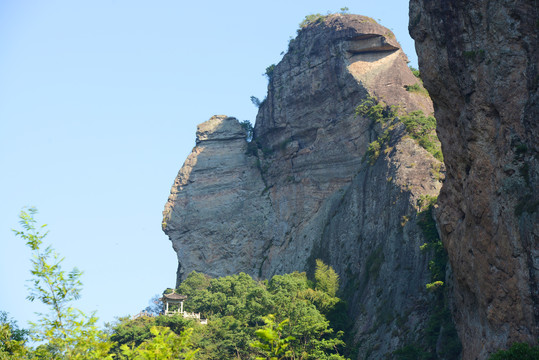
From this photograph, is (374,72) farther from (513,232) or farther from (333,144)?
(513,232)

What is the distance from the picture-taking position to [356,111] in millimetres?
68250

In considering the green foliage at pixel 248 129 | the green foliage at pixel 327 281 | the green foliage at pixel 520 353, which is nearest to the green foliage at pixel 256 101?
the green foliage at pixel 248 129

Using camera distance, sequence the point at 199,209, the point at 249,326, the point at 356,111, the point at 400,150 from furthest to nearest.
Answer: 1. the point at 199,209
2. the point at 356,111
3. the point at 400,150
4. the point at 249,326

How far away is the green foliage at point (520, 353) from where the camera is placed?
23.1m

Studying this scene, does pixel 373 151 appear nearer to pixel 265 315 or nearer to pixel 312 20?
pixel 265 315

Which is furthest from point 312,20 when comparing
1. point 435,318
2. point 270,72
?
point 435,318

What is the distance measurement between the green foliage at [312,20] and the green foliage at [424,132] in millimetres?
23835

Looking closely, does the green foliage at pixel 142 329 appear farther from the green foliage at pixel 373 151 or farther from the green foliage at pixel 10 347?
the green foliage at pixel 10 347

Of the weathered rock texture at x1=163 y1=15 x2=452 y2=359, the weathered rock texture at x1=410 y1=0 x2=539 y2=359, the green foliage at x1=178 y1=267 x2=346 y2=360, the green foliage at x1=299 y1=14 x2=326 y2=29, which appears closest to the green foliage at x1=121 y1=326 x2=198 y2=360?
the weathered rock texture at x1=410 y1=0 x2=539 y2=359

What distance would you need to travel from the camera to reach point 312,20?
81.0 m

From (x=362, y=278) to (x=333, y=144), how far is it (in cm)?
2122

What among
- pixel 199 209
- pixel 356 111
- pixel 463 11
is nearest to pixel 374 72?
pixel 356 111

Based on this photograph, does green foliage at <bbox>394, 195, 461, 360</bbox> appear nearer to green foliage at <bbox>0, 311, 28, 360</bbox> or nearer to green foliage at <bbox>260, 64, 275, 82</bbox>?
green foliage at <bbox>0, 311, 28, 360</bbox>

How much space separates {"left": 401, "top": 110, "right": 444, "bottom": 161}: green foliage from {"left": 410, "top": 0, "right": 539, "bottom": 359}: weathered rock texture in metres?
22.1
